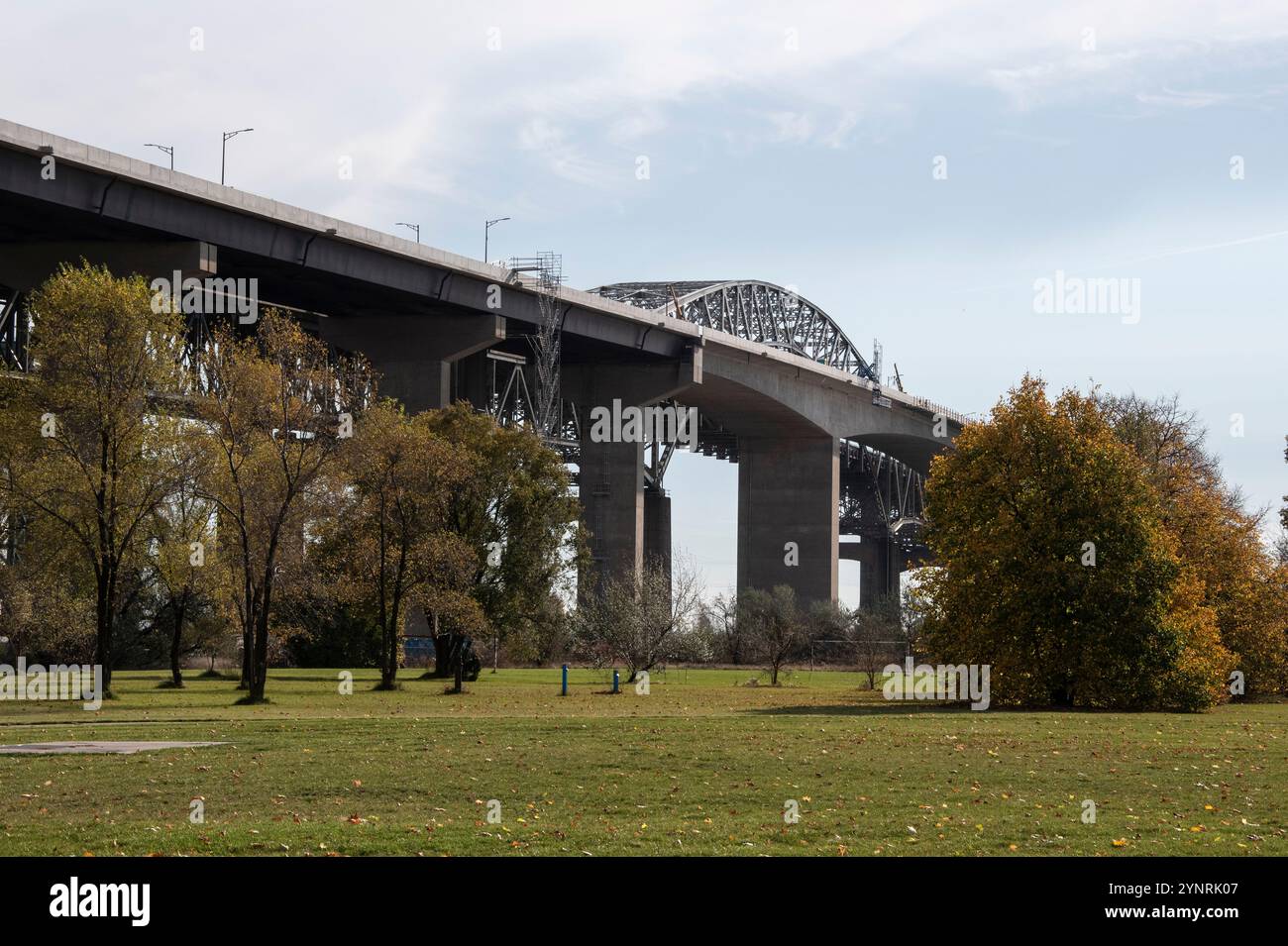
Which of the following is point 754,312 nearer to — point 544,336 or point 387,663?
point 544,336

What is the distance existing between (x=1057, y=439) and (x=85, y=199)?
3061 centimetres

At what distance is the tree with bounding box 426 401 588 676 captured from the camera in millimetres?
55969

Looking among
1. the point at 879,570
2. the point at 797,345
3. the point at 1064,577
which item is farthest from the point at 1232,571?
the point at 879,570

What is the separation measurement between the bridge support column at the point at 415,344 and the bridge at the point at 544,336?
88mm

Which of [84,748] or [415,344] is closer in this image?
[84,748]

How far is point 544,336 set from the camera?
69125mm

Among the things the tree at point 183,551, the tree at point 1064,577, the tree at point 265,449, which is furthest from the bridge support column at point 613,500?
the tree at point 1064,577

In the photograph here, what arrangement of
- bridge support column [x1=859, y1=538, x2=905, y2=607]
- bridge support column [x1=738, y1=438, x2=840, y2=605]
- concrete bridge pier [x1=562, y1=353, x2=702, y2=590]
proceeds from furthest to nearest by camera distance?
bridge support column [x1=859, y1=538, x2=905, y2=607] < bridge support column [x1=738, y1=438, x2=840, y2=605] < concrete bridge pier [x1=562, y1=353, x2=702, y2=590]

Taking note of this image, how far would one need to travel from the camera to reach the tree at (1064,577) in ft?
121

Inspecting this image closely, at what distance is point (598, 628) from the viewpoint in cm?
6456

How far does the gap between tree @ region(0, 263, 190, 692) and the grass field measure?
8530 millimetres

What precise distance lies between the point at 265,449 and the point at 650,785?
97.9 feet

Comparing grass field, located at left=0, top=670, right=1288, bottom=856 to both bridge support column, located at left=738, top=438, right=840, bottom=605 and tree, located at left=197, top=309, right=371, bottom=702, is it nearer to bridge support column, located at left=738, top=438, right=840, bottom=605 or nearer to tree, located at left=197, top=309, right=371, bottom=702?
tree, located at left=197, top=309, right=371, bottom=702

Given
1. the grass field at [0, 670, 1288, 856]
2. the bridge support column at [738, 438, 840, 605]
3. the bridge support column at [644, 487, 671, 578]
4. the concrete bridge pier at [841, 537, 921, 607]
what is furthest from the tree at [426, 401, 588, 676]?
the concrete bridge pier at [841, 537, 921, 607]
